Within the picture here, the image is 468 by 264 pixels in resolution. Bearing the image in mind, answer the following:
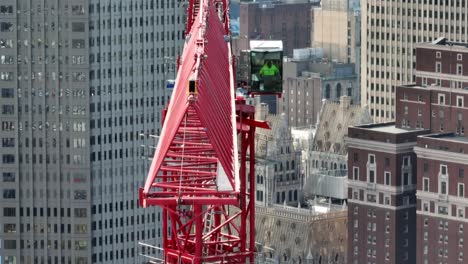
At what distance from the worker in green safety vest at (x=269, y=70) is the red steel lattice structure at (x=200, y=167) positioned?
7.85 feet

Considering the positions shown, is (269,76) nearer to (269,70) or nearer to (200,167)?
(269,70)

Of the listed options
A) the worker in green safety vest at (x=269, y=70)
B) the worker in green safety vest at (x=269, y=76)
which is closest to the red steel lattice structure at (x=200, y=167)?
the worker in green safety vest at (x=269, y=76)

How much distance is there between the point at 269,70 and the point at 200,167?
1816 centimetres

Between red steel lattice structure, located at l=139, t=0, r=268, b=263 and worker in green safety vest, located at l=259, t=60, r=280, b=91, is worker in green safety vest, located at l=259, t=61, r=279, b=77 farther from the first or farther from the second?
red steel lattice structure, located at l=139, t=0, r=268, b=263

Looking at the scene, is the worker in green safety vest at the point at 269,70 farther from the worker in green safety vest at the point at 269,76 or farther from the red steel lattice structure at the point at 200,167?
the red steel lattice structure at the point at 200,167

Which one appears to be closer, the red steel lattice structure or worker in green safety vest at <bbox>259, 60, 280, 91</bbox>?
the red steel lattice structure

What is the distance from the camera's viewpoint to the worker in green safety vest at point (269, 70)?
4948 inches

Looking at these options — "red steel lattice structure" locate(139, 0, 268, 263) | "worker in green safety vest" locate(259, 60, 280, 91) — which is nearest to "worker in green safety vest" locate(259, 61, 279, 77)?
"worker in green safety vest" locate(259, 60, 280, 91)

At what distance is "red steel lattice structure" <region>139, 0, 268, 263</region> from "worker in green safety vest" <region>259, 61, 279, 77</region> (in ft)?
7.85

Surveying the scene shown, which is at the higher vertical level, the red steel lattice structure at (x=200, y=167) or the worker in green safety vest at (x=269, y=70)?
the worker in green safety vest at (x=269, y=70)

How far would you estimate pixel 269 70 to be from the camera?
126m

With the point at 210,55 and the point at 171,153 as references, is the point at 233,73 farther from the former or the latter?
the point at 171,153

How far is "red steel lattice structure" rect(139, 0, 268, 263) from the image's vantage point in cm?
10269

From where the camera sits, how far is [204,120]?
4200 inches
